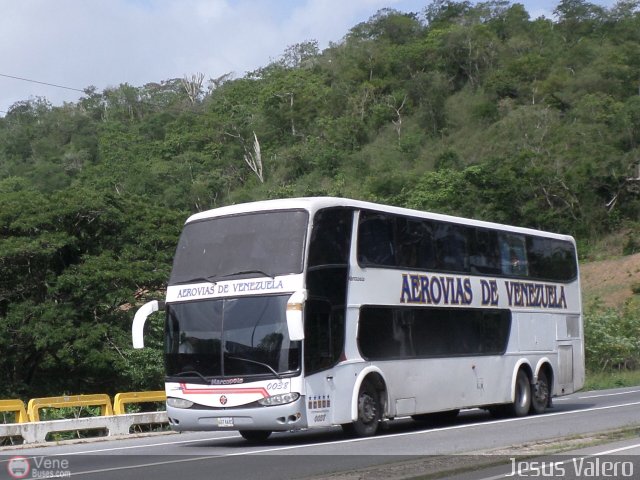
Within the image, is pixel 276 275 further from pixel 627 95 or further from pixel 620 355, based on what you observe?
pixel 627 95

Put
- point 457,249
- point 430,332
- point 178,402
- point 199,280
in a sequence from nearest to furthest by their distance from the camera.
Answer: point 178,402 < point 199,280 < point 430,332 < point 457,249

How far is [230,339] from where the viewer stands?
51.9 ft

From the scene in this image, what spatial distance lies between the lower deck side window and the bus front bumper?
2057 mm

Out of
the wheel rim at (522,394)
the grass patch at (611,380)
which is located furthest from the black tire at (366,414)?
the grass patch at (611,380)

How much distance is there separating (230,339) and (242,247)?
62.1 inches

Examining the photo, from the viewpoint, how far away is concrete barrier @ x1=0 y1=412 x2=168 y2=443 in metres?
18.0

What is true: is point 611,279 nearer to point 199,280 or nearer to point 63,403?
point 63,403

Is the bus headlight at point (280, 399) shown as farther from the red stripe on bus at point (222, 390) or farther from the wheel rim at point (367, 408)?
the wheel rim at point (367, 408)

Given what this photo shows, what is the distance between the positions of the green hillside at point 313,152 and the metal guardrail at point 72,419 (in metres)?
9.61

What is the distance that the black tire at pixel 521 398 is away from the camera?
70.8 feet

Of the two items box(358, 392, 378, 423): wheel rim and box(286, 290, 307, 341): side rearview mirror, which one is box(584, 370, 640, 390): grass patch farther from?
box(286, 290, 307, 341): side rearview mirror

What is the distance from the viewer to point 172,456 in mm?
14836

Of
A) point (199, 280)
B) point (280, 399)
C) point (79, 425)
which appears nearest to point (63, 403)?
point (79, 425)

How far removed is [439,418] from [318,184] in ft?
177
